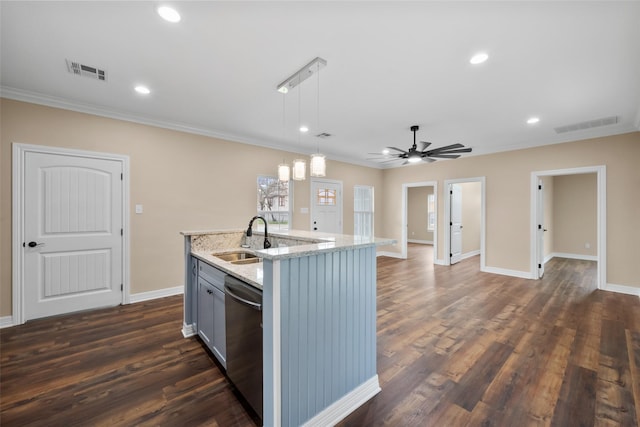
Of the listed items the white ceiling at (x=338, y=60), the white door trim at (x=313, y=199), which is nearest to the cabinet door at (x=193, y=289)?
the white ceiling at (x=338, y=60)

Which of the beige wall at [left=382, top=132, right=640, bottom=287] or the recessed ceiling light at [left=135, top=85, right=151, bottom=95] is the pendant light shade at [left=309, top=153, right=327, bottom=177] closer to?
the recessed ceiling light at [left=135, top=85, right=151, bottom=95]

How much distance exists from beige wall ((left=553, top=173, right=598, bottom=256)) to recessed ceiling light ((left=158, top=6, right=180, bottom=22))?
30.5ft

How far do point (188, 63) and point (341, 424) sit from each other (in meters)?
3.19

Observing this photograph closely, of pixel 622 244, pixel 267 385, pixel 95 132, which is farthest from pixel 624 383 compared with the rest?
pixel 95 132

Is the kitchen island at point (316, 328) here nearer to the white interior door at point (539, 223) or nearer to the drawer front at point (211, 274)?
the drawer front at point (211, 274)

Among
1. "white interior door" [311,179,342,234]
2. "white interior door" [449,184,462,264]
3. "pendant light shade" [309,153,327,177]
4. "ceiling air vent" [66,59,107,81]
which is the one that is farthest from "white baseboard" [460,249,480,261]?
"ceiling air vent" [66,59,107,81]

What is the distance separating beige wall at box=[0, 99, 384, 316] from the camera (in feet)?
10.00

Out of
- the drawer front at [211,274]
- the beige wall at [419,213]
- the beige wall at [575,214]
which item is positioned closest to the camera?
the drawer front at [211,274]

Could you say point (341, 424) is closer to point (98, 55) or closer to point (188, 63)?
point (188, 63)

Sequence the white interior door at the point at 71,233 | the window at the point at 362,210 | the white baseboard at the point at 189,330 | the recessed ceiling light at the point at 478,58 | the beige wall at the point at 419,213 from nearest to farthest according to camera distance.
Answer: the recessed ceiling light at the point at 478,58
the white baseboard at the point at 189,330
the white interior door at the point at 71,233
the window at the point at 362,210
the beige wall at the point at 419,213

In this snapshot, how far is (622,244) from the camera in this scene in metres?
4.24

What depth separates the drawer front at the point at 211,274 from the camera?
6.93ft

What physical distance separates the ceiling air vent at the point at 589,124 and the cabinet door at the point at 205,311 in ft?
18.4

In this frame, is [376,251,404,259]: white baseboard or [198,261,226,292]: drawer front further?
[376,251,404,259]: white baseboard
